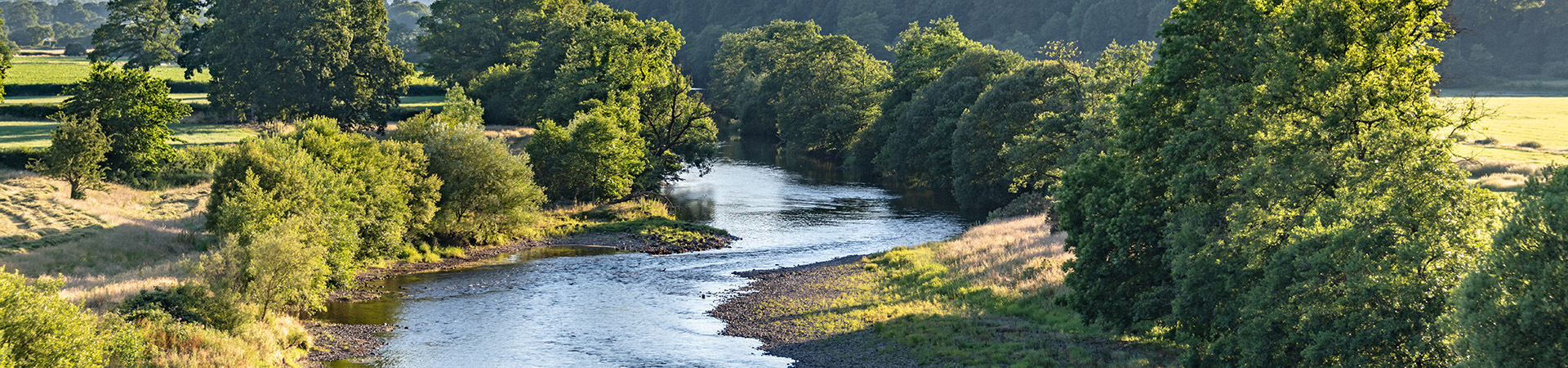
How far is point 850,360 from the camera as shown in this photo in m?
30.4

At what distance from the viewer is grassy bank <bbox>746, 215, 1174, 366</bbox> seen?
29.2m

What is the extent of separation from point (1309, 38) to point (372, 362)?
26.6m

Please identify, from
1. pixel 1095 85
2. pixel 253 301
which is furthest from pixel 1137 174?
pixel 1095 85

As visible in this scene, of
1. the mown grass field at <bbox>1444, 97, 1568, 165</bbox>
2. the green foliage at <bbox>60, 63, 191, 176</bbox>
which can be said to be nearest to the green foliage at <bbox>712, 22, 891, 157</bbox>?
the mown grass field at <bbox>1444, 97, 1568, 165</bbox>

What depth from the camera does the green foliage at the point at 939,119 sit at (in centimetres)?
7262

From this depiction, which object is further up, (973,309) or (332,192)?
(332,192)

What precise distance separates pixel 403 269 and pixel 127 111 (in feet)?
47.6

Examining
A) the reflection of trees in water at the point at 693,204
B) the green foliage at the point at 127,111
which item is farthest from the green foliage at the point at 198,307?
the reflection of trees in water at the point at 693,204

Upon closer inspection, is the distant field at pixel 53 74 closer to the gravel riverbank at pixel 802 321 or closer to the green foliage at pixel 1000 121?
the gravel riverbank at pixel 802 321

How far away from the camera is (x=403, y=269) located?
46844 mm

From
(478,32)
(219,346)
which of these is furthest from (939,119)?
(478,32)

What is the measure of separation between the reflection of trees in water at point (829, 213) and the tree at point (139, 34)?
5687 centimetres

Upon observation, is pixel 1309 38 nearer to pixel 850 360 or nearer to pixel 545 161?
pixel 850 360

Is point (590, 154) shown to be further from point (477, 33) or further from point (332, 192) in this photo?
point (477, 33)
